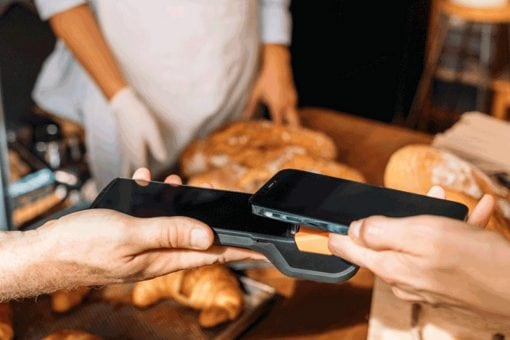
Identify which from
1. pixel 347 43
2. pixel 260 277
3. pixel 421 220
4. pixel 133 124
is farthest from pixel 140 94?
pixel 347 43

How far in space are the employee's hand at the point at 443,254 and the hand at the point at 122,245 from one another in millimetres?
164

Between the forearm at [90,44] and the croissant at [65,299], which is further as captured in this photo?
the forearm at [90,44]

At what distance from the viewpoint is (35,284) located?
732mm

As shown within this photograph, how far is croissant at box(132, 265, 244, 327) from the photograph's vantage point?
80 centimetres

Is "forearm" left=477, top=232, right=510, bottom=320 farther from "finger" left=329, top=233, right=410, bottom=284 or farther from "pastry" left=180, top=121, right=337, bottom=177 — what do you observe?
"pastry" left=180, top=121, right=337, bottom=177

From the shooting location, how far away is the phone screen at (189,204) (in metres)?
0.72

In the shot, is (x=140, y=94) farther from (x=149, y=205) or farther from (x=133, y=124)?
(x=149, y=205)

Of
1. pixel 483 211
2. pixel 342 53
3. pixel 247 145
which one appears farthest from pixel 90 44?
pixel 342 53

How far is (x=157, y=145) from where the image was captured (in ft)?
4.13

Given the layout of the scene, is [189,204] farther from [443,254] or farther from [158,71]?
[158,71]

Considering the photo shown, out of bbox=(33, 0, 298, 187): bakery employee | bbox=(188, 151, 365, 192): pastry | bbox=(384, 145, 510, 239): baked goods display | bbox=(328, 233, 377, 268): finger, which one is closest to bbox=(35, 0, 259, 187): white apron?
bbox=(33, 0, 298, 187): bakery employee

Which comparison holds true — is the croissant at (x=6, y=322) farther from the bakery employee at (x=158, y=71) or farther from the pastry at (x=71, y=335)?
the bakery employee at (x=158, y=71)

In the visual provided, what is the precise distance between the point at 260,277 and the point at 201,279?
0.38 ft

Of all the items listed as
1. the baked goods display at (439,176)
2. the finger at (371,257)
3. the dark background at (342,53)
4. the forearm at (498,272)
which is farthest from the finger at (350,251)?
the dark background at (342,53)
